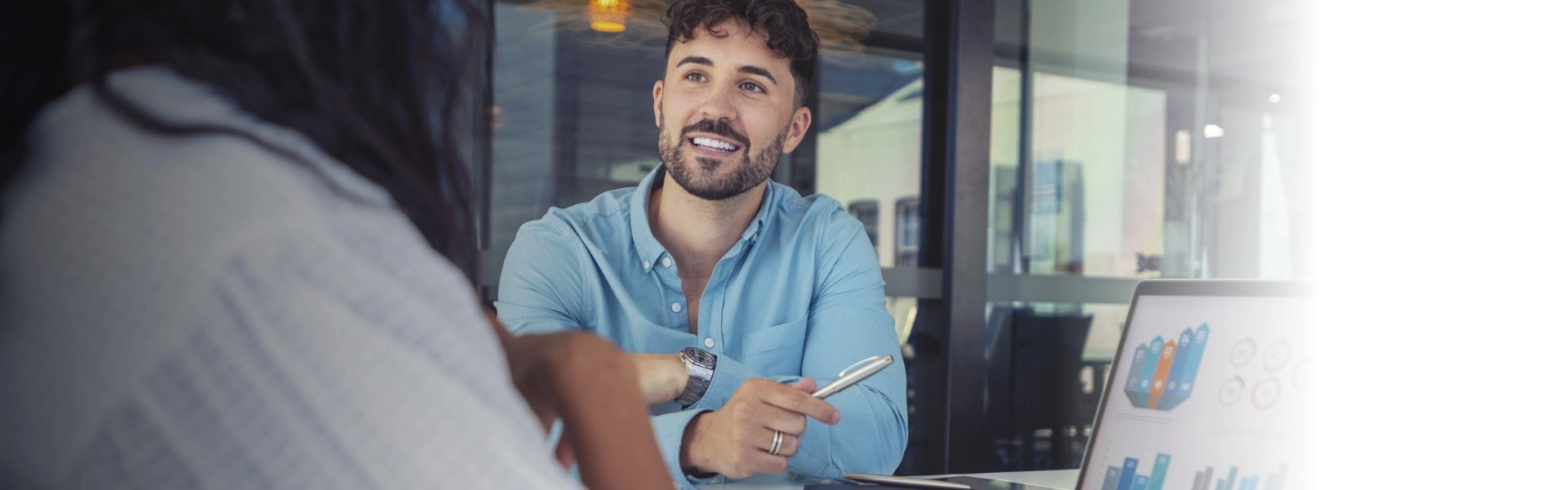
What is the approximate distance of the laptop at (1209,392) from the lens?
1071 mm

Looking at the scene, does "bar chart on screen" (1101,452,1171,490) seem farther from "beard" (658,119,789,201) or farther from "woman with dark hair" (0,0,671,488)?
"beard" (658,119,789,201)

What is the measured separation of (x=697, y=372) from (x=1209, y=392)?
830 millimetres

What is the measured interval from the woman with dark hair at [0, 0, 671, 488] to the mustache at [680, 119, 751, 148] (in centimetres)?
183

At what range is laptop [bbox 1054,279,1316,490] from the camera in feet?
3.51

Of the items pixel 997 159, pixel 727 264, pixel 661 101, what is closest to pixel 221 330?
pixel 727 264

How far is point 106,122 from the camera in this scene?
1.11ft

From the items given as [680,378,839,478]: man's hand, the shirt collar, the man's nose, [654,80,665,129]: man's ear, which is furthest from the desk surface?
[654,80,665,129]: man's ear

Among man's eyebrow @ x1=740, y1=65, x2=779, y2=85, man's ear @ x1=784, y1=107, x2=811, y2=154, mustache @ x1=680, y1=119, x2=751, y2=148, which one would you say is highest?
man's eyebrow @ x1=740, y1=65, x2=779, y2=85

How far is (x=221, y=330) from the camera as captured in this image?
1.01 feet

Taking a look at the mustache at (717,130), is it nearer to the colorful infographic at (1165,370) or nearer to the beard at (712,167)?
the beard at (712,167)

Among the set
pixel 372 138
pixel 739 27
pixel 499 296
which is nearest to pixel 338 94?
pixel 372 138

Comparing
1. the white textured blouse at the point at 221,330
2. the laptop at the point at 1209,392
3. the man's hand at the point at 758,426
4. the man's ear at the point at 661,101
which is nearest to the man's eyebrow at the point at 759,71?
the man's ear at the point at 661,101

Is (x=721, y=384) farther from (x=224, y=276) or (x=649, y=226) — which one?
(x=224, y=276)

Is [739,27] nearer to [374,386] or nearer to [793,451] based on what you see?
[793,451]
